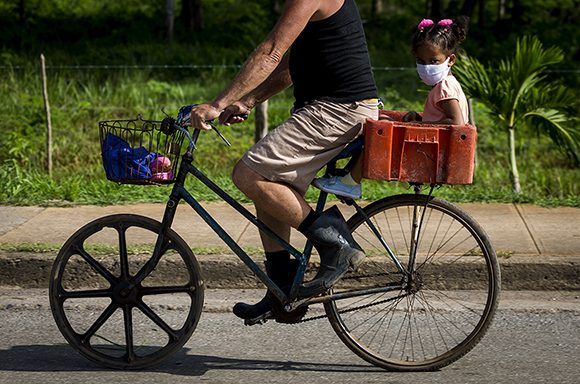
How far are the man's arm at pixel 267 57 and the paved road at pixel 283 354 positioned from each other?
1.19m

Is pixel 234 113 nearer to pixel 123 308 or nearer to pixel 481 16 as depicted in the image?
pixel 123 308

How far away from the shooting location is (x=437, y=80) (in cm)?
517

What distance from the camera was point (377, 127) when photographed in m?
4.89

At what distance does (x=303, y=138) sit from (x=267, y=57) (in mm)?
396

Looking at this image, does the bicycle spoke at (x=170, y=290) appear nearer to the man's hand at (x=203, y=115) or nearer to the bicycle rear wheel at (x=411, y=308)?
the bicycle rear wheel at (x=411, y=308)

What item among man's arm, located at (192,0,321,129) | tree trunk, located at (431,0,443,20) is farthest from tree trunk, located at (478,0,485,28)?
man's arm, located at (192,0,321,129)

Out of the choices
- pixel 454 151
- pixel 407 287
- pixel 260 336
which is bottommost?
pixel 260 336

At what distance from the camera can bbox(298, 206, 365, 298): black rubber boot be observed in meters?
5.03

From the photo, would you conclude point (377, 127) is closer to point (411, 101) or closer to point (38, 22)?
point (411, 101)

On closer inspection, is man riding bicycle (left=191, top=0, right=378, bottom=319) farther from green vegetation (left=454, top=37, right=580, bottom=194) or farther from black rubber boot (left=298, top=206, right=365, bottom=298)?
green vegetation (left=454, top=37, right=580, bottom=194)

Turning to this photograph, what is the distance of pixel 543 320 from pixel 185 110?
7.53 ft

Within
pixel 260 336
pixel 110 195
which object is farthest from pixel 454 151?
pixel 110 195

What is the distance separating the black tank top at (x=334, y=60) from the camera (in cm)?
490

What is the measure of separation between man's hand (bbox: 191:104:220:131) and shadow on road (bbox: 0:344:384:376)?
1.14 meters
